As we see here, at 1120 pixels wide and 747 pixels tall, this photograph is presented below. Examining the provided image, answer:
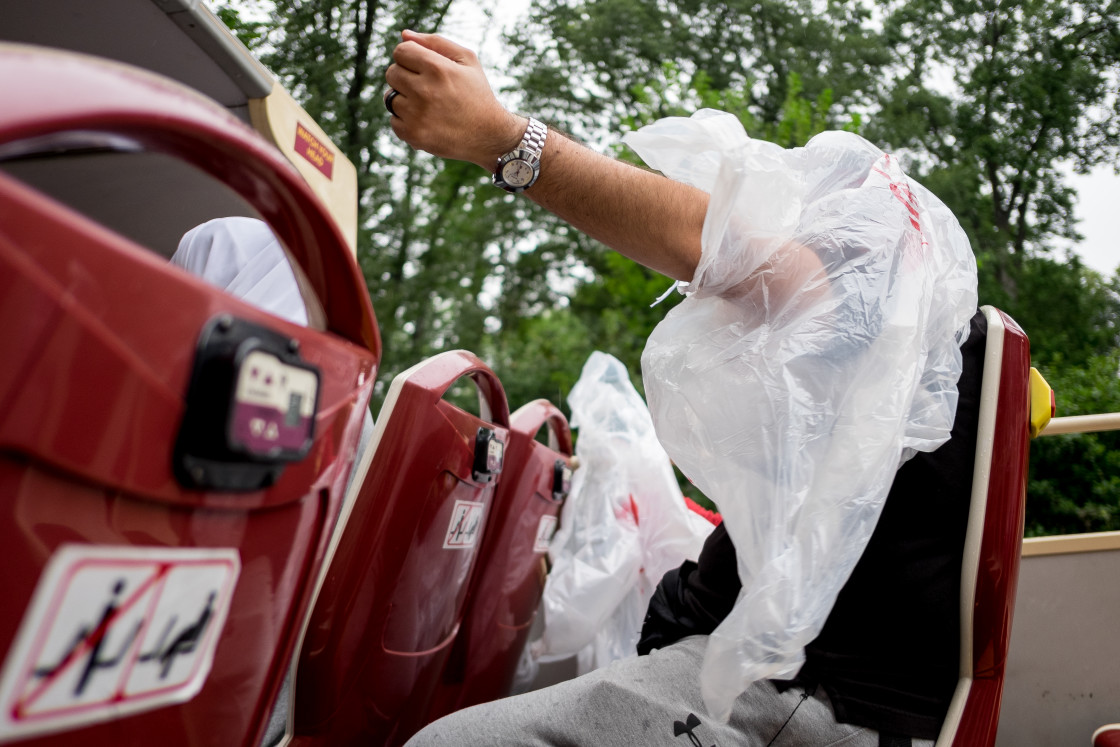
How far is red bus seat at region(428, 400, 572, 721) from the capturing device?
165cm

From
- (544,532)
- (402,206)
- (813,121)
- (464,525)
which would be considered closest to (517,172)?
(464,525)

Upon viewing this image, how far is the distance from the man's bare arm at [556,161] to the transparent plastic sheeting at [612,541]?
3.62 feet

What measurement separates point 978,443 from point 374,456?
2.71 feet

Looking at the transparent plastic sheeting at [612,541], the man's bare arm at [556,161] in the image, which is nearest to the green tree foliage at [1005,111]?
the transparent plastic sheeting at [612,541]

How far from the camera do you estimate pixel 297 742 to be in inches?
45.1

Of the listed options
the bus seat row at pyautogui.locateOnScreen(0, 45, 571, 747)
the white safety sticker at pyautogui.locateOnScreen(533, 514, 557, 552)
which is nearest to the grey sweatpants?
the bus seat row at pyautogui.locateOnScreen(0, 45, 571, 747)

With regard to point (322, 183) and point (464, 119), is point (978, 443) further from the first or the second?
point (322, 183)

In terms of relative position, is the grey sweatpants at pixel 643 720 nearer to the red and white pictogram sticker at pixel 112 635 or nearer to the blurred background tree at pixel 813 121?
the red and white pictogram sticker at pixel 112 635

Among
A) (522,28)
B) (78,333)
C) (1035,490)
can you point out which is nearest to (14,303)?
(78,333)

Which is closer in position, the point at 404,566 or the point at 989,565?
the point at 989,565

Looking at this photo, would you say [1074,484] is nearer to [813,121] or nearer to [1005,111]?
[813,121]

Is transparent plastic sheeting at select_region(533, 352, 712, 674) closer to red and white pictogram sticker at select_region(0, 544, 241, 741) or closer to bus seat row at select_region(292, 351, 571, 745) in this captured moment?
bus seat row at select_region(292, 351, 571, 745)

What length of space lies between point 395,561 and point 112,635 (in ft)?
2.31

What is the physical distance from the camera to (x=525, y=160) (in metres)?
1.10
